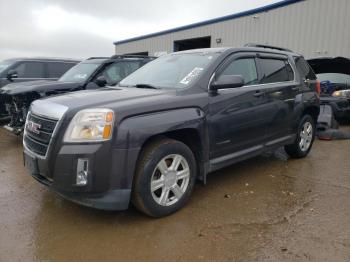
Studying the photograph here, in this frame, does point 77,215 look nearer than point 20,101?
Yes

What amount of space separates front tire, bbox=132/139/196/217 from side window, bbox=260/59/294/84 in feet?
5.95

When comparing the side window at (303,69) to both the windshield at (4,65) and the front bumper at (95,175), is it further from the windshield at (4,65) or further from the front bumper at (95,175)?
the windshield at (4,65)

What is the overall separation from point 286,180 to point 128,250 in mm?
2687

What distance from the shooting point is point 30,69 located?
29.5 ft

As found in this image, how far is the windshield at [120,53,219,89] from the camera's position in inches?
149

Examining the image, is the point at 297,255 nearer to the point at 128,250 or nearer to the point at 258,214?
the point at 258,214

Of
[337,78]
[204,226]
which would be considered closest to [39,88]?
[204,226]

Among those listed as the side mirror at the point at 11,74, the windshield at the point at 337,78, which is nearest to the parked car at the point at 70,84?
the side mirror at the point at 11,74

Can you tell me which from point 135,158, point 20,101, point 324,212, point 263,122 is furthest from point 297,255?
point 20,101

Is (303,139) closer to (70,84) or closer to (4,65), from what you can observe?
(70,84)

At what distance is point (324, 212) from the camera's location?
3.51 metres

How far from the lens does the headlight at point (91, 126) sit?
2846 millimetres

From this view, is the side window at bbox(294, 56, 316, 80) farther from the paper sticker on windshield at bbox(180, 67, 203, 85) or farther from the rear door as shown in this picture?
the paper sticker on windshield at bbox(180, 67, 203, 85)

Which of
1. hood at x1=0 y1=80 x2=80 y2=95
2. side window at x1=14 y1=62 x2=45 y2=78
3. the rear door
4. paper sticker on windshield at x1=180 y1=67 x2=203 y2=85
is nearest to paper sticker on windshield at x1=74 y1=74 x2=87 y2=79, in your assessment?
hood at x1=0 y1=80 x2=80 y2=95
